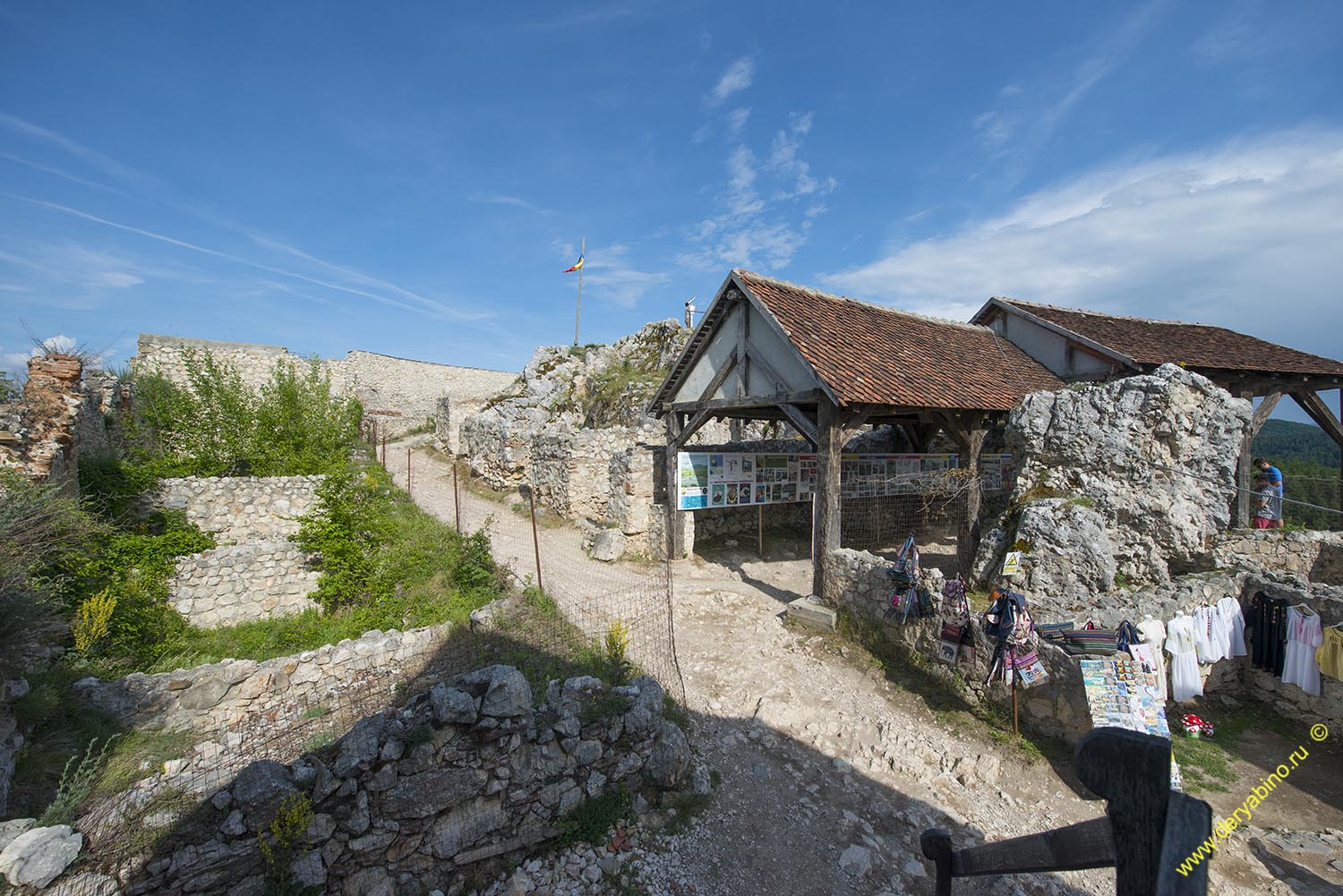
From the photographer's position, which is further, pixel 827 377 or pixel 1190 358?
pixel 1190 358

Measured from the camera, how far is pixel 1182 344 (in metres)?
14.2

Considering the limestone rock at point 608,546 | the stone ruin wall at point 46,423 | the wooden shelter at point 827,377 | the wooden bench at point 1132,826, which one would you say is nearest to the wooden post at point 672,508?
the wooden shelter at point 827,377

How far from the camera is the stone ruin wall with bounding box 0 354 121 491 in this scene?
681cm

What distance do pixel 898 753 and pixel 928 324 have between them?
11048 millimetres

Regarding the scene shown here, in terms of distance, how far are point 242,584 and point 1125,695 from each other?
12.5 meters

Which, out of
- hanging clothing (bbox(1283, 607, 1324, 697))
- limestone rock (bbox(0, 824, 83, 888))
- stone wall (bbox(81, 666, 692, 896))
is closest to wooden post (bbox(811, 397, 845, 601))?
stone wall (bbox(81, 666, 692, 896))

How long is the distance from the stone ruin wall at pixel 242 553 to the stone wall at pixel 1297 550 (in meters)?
15.3

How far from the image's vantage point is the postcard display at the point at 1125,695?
17.4 ft

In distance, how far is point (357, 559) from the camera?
9.29 meters

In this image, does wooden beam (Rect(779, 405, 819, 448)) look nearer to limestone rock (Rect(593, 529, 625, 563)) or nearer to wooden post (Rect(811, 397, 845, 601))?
wooden post (Rect(811, 397, 845, 601))

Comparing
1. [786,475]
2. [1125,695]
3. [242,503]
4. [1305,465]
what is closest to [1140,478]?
[1125,695]

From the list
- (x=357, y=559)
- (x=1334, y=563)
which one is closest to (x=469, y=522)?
Answer: (x=357, y=559)

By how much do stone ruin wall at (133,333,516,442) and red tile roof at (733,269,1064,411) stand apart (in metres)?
16.0

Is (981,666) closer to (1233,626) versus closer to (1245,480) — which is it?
(1233,626)
